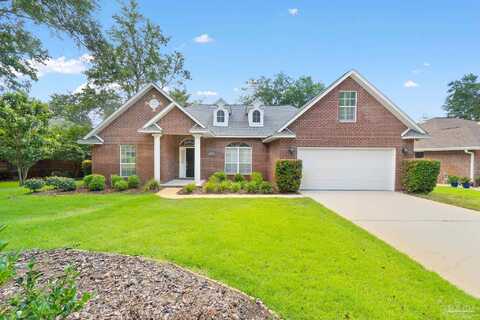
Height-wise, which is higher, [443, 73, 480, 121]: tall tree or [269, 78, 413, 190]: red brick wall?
[443, 73, 480, 121]: tall tree

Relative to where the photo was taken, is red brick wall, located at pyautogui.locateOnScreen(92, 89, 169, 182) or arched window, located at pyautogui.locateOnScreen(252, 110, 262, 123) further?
arched window, located at pyautogui.locateOnScreen(252, 110, 262, 123)

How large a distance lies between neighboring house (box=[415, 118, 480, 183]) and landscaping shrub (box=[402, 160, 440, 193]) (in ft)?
26.7

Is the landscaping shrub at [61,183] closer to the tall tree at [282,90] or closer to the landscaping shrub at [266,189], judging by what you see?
the landscaping shrub at [266,189]

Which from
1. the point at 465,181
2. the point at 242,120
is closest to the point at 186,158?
the point at 242,120

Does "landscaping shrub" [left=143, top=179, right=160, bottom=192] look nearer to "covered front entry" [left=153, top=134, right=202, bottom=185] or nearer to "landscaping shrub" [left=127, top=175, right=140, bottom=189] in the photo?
"covered front entry" [left=153, top=134, right=202, bottom=185]

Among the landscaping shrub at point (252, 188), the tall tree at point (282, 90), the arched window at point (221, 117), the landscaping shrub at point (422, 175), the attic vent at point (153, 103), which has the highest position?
the tall tree at point (282, 90)

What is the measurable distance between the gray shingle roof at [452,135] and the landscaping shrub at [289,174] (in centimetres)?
1148

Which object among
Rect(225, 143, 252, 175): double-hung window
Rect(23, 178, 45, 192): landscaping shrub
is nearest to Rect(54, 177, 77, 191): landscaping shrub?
Rect(23, 178, 45, 192): landscaping shrub

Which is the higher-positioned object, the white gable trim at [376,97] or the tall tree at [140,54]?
the tall tree at [140,54]

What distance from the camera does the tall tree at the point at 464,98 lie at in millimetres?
43562

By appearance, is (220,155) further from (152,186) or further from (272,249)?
(272,249)

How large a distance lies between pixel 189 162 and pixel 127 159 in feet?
13.0

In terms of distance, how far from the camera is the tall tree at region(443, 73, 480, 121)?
43.6m

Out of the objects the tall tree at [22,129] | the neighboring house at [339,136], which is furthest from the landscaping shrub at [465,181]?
the tall tree at [22,129]
